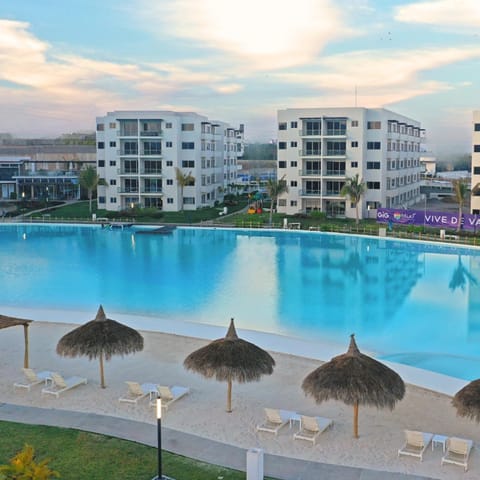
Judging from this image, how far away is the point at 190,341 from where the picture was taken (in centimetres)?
1828

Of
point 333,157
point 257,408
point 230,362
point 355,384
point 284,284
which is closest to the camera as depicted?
point 355,384

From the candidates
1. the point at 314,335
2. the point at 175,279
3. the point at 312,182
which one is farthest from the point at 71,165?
the point at 314,335

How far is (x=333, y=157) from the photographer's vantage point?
51.2 metres

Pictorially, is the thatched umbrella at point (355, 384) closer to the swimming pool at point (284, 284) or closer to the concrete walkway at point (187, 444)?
the concrete walkway at point (187, 444)

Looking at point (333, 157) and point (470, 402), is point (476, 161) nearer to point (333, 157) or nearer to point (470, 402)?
point (333, 157)

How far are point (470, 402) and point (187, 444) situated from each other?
4.98 metres

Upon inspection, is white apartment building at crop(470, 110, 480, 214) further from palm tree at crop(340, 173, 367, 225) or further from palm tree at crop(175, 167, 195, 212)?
palm tree at crop(175, 167, 195, 212)

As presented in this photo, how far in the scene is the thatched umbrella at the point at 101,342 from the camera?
1408 cm

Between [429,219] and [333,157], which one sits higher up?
[333,157]

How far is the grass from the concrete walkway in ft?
0.89

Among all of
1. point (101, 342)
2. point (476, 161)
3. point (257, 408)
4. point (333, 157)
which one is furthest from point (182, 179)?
point (257, 408)

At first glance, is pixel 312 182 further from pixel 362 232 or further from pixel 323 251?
pixel 323 251

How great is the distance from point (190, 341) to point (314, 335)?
15.1 feet

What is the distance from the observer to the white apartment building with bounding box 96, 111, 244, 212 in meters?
55.8
